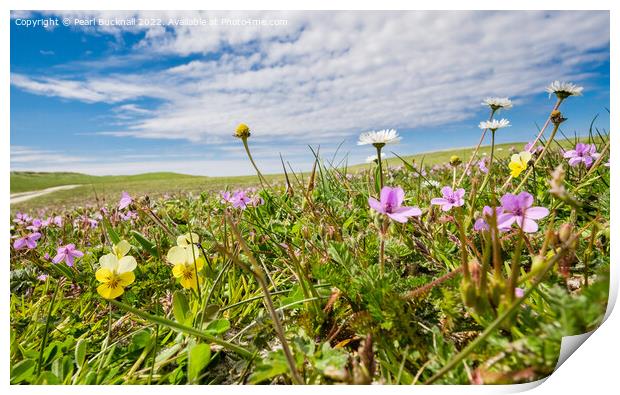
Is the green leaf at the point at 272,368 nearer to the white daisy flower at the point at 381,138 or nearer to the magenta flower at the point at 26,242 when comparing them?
the white daisy flower at the point at 381,138

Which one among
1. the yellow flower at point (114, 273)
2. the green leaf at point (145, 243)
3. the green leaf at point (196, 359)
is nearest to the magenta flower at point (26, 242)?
the green leaf at point (145, 243)

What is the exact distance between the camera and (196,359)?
2.63 ft

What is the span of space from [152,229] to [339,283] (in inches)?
41.5

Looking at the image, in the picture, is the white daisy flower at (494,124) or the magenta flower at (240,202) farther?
the magenta flower at (240,202)

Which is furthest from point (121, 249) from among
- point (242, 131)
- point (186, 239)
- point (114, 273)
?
point (242, 131)

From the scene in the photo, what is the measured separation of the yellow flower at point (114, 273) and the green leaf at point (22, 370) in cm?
20

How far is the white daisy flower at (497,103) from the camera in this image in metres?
1.36

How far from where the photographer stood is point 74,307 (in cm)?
111

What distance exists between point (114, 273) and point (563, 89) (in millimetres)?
1432

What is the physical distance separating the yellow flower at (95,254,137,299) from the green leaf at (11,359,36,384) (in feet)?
0.66

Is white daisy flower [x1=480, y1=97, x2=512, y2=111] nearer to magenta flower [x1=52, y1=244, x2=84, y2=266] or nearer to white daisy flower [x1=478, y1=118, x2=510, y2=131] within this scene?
white daisy flower [x1=478, y1=118, x2=510, y2=131]

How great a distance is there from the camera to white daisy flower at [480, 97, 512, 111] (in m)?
1.36
